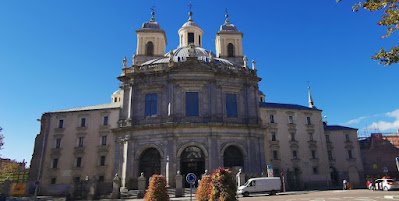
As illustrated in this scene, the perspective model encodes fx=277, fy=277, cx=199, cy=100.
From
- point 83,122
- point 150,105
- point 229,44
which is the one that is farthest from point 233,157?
point 83,122

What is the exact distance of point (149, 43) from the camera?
4356cm

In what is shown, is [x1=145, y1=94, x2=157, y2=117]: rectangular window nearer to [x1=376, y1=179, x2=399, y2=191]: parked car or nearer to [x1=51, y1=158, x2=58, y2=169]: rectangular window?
[x1=51, y1=158, x2=58, y2=169]: rectangular window

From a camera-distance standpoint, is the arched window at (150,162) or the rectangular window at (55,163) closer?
the arched window at (150,162)

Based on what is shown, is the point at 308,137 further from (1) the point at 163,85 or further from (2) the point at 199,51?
(1) the point at 163,85

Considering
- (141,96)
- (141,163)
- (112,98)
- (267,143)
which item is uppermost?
(112,98)

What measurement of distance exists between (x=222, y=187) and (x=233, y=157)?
67.4 feet

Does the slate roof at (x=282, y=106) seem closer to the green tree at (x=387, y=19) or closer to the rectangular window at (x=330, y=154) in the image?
the rectangular window at (x=330, y=154)

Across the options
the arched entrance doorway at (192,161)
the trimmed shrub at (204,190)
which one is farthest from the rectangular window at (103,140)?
the trimmed shrub at (204,190)

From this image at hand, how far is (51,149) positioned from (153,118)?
54.7 feet

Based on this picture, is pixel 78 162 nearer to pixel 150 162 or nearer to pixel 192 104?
pixel 150 162

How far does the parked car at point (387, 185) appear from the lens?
88.3 feet

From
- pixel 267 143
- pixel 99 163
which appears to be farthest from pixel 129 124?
pixel 267 143

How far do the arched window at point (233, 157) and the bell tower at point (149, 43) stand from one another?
1929 cm

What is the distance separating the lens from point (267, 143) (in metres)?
39.7
